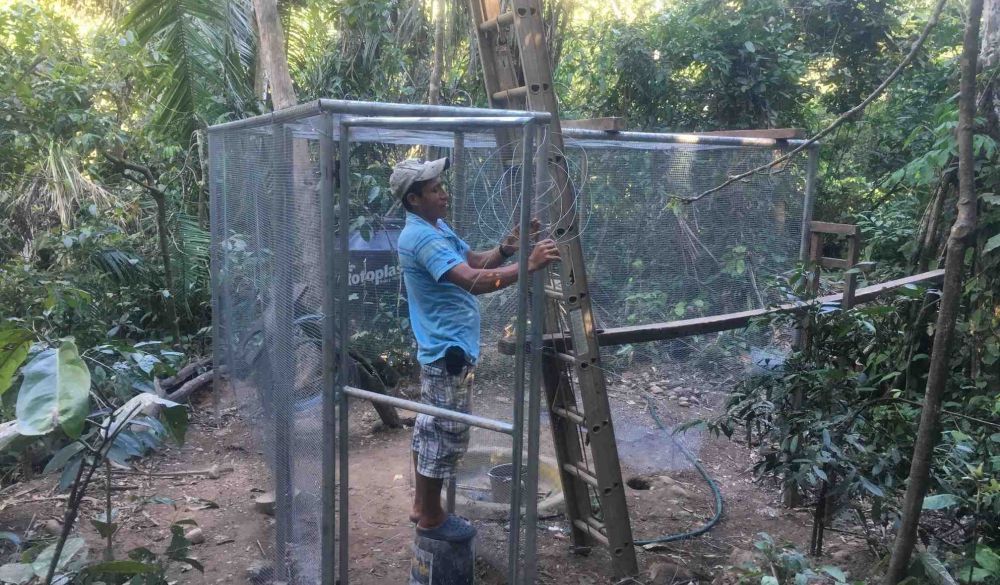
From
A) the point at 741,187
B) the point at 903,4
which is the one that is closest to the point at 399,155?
the point at 741,187

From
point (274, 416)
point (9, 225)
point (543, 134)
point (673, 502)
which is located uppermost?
point (543, 134)

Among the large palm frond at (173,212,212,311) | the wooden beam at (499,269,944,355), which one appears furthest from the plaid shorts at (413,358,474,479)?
the large palm frond at (173,212,212,311)

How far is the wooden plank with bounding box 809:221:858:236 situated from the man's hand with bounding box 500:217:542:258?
1.85 m

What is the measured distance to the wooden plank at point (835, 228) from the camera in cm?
386

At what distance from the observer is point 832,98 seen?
29.0 ft

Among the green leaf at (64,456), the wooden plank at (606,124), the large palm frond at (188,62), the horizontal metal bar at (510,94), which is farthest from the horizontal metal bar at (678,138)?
the large palm frond at (188,62)

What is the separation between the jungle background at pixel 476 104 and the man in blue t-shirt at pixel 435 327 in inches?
35.1

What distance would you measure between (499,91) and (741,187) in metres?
1.63

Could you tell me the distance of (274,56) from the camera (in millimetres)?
6246

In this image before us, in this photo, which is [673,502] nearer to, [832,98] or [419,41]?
[419,41]

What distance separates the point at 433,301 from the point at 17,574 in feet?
5.70

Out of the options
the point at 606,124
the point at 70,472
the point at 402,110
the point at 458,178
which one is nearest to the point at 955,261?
the point at 402,110

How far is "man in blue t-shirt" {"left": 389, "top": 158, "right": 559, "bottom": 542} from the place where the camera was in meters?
3.06

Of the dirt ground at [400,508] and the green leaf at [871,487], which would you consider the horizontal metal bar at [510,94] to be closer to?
the dirt ground at [400,508]
